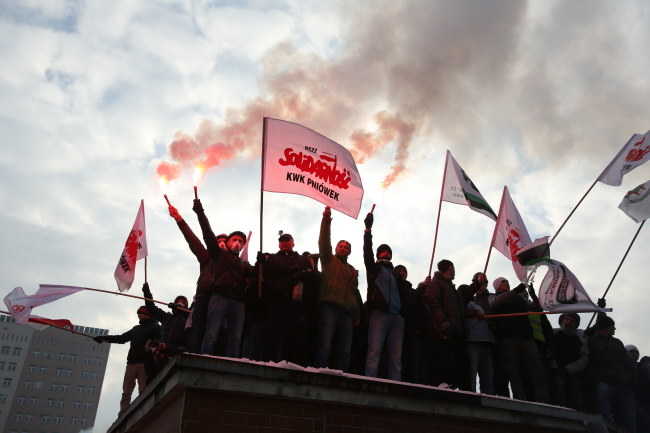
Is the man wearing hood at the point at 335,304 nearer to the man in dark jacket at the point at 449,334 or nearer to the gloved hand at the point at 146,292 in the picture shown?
the man in dark jacket at the point at 449,334

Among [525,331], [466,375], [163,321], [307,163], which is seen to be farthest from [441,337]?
[163,321]

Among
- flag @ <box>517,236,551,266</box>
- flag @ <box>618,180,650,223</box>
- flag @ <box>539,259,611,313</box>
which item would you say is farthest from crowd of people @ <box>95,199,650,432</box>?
flag @ <box>618,180,650,223</box>

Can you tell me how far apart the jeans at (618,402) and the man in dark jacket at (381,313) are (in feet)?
11.8

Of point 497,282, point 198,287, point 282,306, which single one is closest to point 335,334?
point 282,306

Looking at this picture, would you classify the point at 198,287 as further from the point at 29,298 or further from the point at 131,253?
the point at 29,298

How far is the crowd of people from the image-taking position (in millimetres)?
6887

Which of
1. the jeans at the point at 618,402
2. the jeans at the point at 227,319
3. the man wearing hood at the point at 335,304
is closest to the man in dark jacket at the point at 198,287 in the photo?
the jeans at the point at 227,319

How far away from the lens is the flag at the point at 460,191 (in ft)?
33.8

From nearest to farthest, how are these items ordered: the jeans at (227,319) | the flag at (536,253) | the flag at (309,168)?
the jeans at (227,319)
the flag at (309,168)
the flag at (536,253)

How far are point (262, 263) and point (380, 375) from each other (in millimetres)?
2257

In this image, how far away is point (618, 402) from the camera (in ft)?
28.1

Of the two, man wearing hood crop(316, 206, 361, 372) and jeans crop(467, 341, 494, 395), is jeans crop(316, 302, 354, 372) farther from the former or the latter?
jeans crop(467, 341, 494, 395)

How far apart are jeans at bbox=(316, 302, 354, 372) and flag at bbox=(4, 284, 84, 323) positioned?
491 centimetres

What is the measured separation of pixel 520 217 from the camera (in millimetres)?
10742
